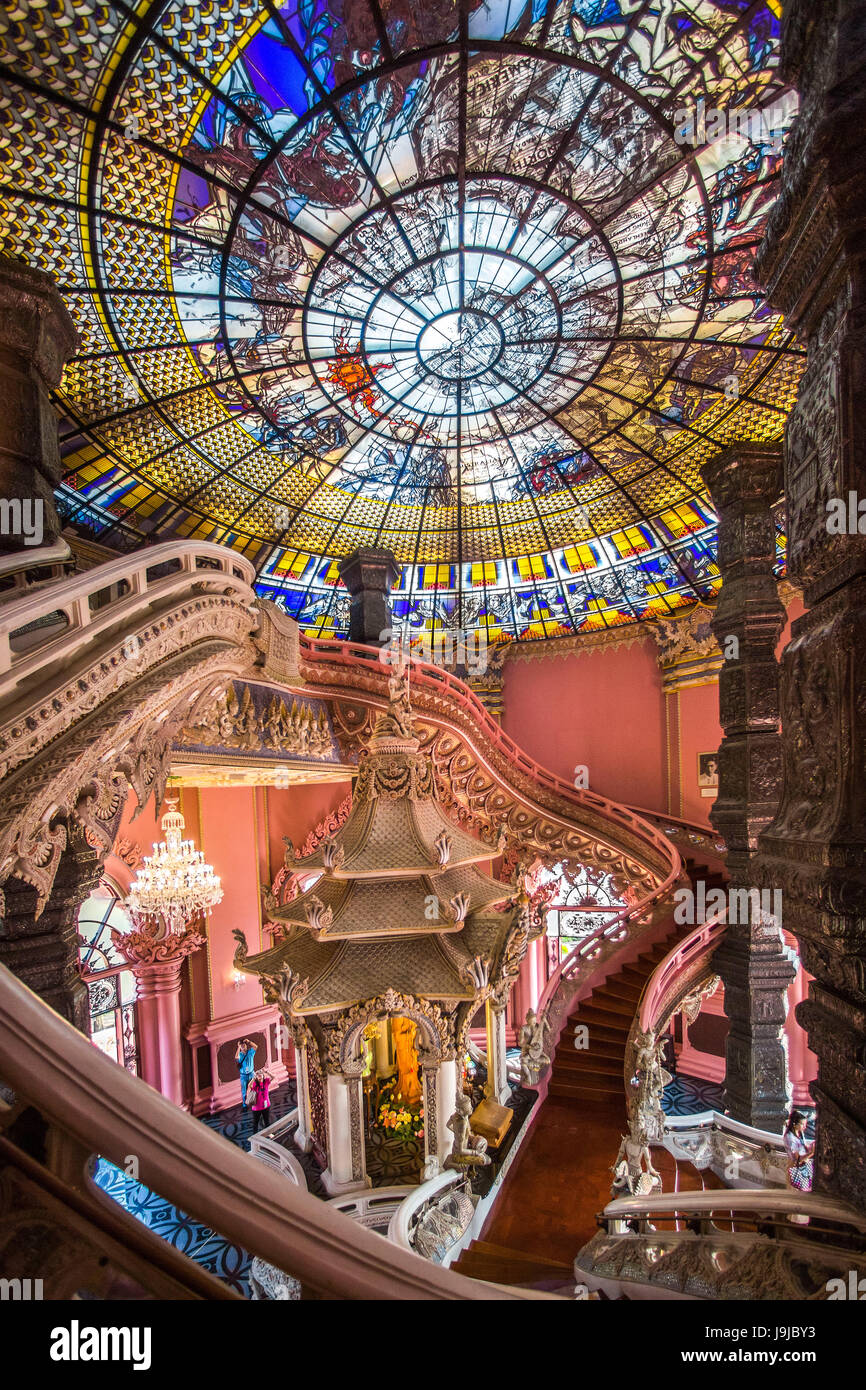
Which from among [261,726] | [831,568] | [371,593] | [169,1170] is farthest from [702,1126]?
[371,593]

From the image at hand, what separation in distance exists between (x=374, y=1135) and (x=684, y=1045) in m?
9.41

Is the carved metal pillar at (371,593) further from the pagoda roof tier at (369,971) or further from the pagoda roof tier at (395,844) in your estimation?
the pagoda roof tier at (369,971)

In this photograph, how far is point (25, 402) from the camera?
459 centimetres

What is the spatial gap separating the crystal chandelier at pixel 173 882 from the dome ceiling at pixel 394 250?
634 centimetres

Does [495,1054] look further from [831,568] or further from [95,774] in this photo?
[831,568]

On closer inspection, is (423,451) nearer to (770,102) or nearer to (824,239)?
(770,102)

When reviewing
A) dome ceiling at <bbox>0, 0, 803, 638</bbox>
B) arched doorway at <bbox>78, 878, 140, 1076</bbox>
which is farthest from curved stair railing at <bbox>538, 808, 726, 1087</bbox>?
arched doorway at <bbox>78, 878, 140, 1076</bbox>

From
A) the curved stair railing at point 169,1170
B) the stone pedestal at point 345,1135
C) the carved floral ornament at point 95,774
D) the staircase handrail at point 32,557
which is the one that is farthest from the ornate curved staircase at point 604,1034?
the staircase handrail at point 32,557

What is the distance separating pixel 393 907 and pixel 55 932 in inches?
129

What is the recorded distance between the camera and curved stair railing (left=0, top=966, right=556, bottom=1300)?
1312mm

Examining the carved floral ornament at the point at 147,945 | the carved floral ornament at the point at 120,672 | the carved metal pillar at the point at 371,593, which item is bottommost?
the carved floral ornament at the point at 147,945

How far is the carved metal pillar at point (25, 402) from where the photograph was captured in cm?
448

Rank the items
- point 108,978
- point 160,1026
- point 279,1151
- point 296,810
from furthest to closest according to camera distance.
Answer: point 296,810
point 108,978
point 160,1026
point 279,1151
